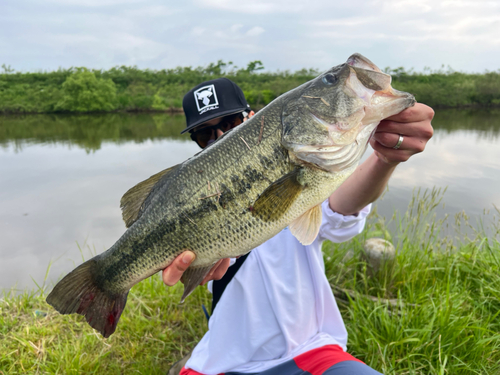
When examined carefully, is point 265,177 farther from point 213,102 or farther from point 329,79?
point 213,102

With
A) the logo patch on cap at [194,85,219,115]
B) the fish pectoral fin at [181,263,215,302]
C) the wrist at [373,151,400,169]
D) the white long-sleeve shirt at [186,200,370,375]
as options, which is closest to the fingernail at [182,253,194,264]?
the fish pectoral fin at [181,263,215,302]

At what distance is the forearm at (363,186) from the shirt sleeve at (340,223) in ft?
0.16

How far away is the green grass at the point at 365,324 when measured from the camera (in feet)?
8.13

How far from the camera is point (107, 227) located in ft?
25.9

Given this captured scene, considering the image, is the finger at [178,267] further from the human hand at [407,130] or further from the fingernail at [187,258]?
the human hand at [407,130]

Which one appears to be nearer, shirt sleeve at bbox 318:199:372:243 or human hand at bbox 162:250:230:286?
human hand at bbox 162:250:230:286

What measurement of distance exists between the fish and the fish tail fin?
1.7 inches

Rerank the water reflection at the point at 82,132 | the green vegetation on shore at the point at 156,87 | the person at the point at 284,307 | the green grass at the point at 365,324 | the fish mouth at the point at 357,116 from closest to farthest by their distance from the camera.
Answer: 1. the fish mouth at the point at 357,116
2. the person at the point at 284,307
3. the green grass at the point at 365,324
4. the water reflection at the point at 82,132
5. the green vegetation on shore at the point at 156,87

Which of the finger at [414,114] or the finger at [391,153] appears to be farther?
the finger at [391,153]

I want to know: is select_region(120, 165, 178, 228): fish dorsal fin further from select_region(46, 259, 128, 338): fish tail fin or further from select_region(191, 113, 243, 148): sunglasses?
select_region(191, 113, 243, 148): sunglasses

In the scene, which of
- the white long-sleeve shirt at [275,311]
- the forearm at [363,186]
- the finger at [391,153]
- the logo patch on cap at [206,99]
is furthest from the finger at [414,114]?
the logo patch on cap at [206,99]

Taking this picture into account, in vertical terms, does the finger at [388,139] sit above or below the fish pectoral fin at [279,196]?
above

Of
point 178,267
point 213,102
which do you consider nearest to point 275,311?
point 178,267

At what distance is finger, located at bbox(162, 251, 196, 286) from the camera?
5.35 feet
